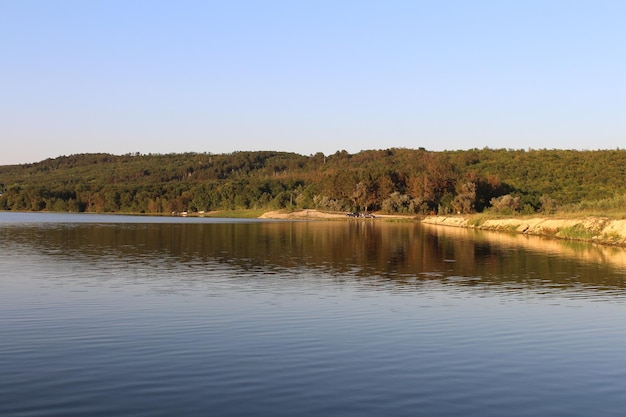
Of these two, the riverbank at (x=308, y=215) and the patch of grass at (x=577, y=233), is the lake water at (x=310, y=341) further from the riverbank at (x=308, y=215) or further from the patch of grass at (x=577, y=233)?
the riverbank at (x=308, y=215)

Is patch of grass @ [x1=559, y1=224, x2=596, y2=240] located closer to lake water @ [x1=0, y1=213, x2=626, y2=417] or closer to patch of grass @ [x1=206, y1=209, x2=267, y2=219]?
lake water @ [x1=0, y1=213, x2=626, y2=417]

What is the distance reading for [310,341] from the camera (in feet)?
54.1

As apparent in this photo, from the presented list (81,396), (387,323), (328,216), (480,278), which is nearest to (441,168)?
(328,216)

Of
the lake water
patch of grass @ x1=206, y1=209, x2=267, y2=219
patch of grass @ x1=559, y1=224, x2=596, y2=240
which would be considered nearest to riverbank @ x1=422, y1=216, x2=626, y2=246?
patch of grass @ x1=559, y1=224, x2=596, y2=240

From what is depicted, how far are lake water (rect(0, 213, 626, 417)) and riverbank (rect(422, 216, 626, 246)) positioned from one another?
19161 mm

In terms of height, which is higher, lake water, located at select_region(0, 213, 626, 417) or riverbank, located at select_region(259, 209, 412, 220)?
riverbank, located at select_region(259, 209, 412, 220)

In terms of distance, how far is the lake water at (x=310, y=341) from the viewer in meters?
11.7

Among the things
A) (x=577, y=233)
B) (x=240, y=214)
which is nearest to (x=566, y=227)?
(x=577, y=233)

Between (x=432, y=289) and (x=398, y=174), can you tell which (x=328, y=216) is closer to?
(x=398, y=174)

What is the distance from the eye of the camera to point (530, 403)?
1172 cm

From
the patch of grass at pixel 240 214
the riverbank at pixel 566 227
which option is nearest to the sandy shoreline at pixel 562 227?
the riverbank at pixel 566 227

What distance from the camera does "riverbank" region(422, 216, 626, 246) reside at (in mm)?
52006

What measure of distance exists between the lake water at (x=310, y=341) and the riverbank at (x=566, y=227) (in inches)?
754

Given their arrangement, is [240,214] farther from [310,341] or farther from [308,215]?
[310,341]
